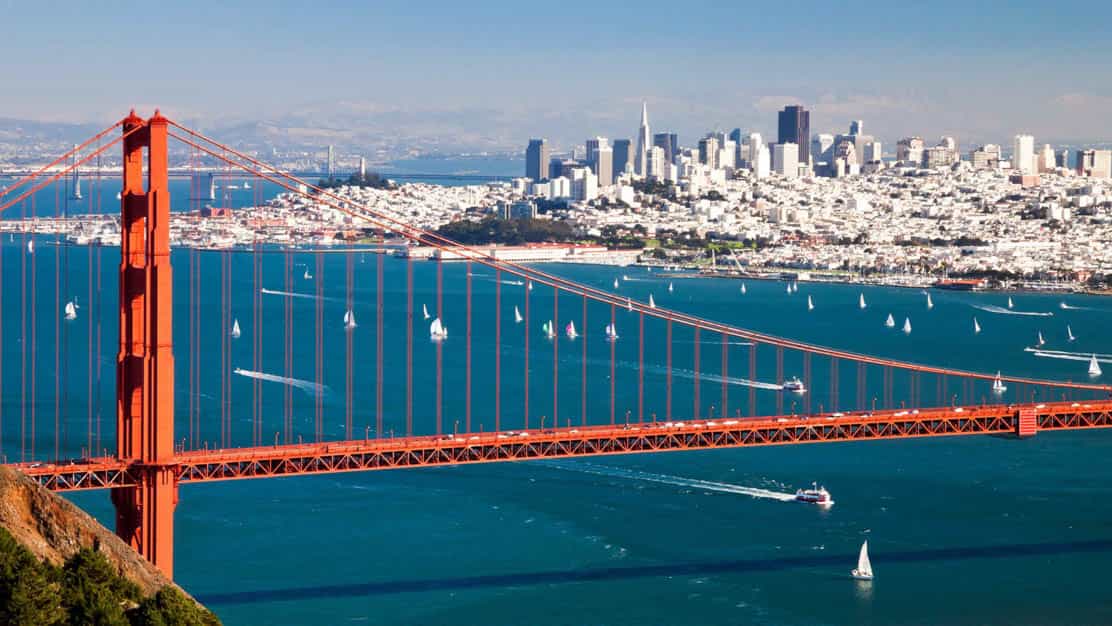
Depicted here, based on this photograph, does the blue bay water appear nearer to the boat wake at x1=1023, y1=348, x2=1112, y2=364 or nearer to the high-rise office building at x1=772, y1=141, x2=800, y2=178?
the boat wake at x1=1023, y1=348, x2=1112, y2=364

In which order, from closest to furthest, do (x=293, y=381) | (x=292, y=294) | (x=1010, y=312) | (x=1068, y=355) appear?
(x=293, y=381), (x=1068, y=355), (x=1010, y=312), (x=292, y=294)

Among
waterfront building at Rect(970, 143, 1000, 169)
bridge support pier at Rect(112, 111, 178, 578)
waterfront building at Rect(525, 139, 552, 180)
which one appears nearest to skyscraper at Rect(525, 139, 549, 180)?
waterfront building at Rect(525, 139, 552, 180)

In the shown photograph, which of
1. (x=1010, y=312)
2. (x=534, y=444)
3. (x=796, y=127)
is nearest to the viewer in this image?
(x=534, y=444)

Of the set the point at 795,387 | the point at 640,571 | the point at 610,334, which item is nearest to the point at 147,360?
the point at 640,571

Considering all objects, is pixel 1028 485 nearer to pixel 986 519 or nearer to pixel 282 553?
pixel 986 519

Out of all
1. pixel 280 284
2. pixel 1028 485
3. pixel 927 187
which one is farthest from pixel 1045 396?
pixel 927 187

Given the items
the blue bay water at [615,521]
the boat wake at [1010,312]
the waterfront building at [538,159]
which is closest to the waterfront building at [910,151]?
the waterfront building at [538,159]

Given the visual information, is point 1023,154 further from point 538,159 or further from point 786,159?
point 538,159
